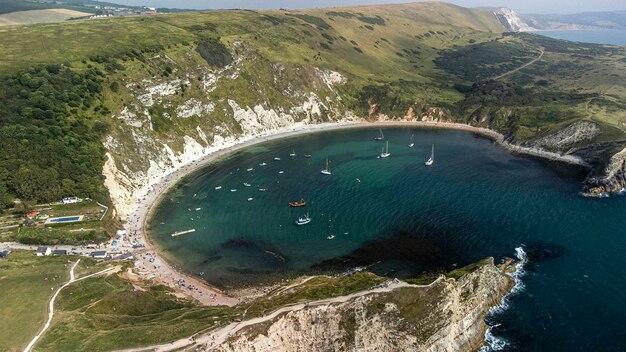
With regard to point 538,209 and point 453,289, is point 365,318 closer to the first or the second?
point 453,289

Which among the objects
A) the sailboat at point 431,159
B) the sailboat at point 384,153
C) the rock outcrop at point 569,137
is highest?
the rock outcrop at point 569,137

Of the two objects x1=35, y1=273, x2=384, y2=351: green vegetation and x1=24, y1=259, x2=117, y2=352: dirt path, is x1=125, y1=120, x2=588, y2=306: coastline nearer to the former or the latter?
x1=35, y1=273, x2=384, y2=351: green vegetation

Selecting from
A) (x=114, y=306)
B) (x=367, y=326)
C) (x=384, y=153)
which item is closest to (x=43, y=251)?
(x=114, y=306)

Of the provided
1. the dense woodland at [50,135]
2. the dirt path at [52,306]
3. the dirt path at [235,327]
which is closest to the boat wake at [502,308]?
the dirt path at [235,327]

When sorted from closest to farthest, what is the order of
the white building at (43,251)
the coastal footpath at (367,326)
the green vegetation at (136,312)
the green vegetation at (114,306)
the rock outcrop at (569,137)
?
1. the coastal footpath at (367,326)
2. the green vegetation at (136,312)
3. the green vegetation at (114,306)
4. the white building at (43,251)
5. the rock outcrop at (569,137)

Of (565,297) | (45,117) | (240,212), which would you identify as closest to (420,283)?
(565,297)

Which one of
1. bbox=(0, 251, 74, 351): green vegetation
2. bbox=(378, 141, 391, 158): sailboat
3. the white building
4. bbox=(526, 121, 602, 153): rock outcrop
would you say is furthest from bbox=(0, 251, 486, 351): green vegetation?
bbox=(526, 121, 602, 153): rock outcrop

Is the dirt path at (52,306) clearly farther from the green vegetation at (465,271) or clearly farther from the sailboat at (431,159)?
the sailboat at (431,159)
